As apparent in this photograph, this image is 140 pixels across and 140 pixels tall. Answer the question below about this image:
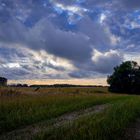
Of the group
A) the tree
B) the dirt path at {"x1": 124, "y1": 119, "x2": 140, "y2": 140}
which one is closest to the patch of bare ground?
the dirt path at {"x1": 124, "y1": 119, "x2": 140, "y2": 140}

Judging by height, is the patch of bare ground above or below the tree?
below

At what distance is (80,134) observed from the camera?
1327 cm

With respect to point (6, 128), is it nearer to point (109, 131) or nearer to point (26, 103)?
point (109, 131)

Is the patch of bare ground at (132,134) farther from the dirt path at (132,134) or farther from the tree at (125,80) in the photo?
the tree at (125,80)

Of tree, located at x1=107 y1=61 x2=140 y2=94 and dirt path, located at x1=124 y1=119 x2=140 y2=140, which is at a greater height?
tree, located at x1=107 y1=61 x2=140 y2=94

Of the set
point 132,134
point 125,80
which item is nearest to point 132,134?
point 132,134

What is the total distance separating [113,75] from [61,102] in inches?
2794

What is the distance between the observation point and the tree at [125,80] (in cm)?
10131

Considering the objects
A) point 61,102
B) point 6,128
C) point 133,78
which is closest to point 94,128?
point 6,128

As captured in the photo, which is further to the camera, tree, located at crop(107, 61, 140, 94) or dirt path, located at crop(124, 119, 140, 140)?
tree, located at crop(107, 61, 140, 94)

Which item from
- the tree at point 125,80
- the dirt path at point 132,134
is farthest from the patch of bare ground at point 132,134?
the tree at point 125,80

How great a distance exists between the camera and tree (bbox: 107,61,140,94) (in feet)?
332

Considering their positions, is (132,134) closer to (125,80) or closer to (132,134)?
(132,134)

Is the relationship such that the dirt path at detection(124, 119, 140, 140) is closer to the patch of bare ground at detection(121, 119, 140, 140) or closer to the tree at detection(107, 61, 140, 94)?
the patch of bare ground at detection(121, 119, 140, 140)
